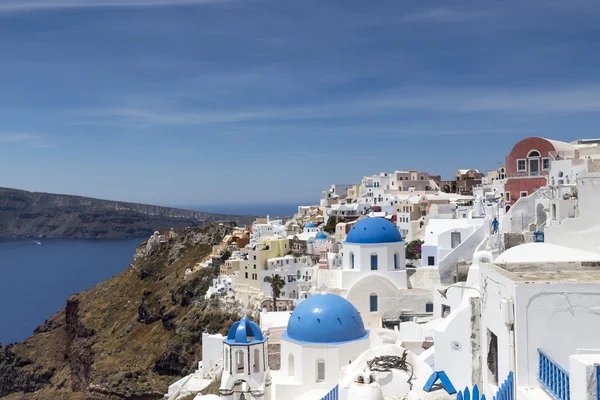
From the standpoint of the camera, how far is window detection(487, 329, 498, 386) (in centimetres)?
725

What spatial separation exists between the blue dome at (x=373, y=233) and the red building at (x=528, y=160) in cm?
928

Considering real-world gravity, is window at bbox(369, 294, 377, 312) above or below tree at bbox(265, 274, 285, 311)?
above

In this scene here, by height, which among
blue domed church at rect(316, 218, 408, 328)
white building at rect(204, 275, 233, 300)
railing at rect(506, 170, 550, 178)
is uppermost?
railing at rect(506, 170, 550, 178)

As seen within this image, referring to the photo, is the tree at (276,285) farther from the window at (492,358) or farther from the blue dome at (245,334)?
the window at (492,358)

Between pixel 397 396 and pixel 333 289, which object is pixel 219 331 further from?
pixel 397 396

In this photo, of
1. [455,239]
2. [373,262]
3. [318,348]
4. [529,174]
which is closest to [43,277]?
[529,174]

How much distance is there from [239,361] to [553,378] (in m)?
12.9

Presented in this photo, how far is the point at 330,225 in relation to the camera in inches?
1983

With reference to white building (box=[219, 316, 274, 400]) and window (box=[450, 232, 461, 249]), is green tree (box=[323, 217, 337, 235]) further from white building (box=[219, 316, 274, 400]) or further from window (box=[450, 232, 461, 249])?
white building (box=[219, 316, 274, 400])

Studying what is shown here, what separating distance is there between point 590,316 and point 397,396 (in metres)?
7.96

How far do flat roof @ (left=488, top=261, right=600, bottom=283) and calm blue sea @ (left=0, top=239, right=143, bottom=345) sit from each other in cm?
7912

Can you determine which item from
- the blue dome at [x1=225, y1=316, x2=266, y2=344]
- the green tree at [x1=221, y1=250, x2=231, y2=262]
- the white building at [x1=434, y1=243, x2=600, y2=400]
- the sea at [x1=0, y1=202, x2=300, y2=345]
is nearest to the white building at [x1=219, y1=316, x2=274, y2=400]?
the blue dome at [x1=225, y1=316, x2=266, y2=344]

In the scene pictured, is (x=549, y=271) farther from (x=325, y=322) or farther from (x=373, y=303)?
(x=373, y=303)

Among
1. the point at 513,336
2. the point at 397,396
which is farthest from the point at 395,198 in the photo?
the point at 513,336
